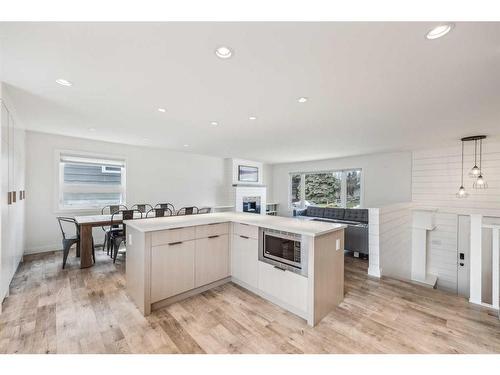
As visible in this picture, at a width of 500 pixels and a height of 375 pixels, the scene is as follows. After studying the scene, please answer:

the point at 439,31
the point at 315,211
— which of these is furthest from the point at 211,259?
the point at 315,211

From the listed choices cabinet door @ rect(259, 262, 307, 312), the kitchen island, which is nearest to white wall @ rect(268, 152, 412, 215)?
the kitchen island

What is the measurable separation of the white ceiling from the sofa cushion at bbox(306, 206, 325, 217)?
3813 millimetres

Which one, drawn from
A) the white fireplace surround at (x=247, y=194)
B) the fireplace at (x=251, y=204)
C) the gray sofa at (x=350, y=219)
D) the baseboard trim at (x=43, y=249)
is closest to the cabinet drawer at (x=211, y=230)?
the gray sofa at (x=350, y=219)

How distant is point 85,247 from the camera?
3.52 meters

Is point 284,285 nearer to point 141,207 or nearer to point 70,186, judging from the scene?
point 141,207

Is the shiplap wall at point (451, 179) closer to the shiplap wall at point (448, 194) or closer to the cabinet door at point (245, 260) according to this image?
the shiplap wall at point (448, 194)

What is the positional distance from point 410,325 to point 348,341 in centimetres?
79

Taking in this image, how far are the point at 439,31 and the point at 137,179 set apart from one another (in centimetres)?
578

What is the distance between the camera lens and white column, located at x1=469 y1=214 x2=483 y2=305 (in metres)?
2.62

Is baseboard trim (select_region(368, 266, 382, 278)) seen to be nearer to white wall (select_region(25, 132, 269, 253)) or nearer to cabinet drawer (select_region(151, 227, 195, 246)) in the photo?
cabinet drawer (select_region(151, 227, 195, 246))

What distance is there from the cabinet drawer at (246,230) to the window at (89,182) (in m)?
3.70

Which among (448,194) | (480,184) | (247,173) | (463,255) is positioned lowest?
(463,255)

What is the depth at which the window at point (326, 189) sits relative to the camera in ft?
21.0

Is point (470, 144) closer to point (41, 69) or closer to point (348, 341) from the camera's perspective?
point (348, 341)
